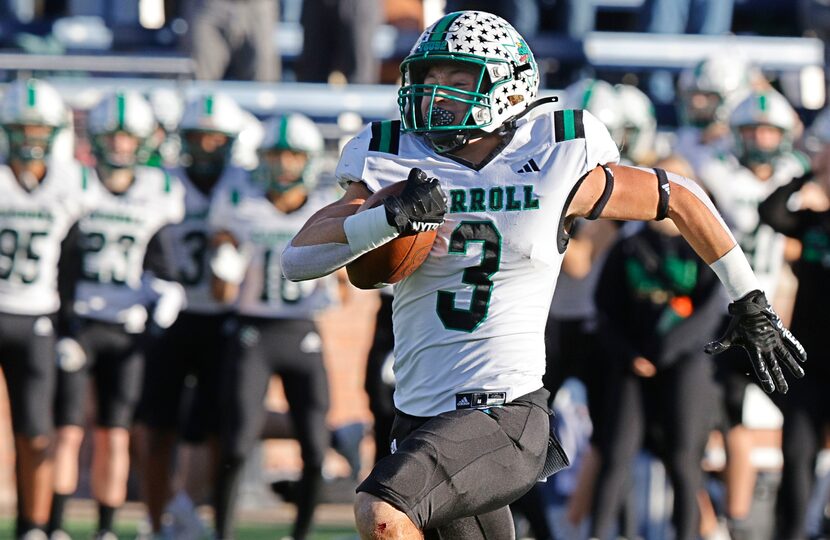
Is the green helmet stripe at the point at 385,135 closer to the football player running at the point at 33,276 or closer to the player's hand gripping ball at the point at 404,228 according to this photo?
the player's hand gripping ball at the point at 404,228

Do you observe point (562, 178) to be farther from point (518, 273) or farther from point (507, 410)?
point (507, 410)

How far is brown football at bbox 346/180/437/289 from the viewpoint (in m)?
4.04

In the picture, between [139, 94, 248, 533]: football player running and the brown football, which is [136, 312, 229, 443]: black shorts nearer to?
[139, 94, 248, 533]: football player running

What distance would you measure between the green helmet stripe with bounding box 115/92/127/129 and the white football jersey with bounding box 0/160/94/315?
50 centimetres

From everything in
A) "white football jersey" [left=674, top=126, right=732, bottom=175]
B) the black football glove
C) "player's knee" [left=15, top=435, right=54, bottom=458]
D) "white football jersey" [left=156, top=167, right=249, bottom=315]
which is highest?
the black football glove

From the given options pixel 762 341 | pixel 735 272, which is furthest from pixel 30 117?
pixel 762 341

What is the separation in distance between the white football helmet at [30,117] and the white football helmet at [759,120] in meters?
3.10

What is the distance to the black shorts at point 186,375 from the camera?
754cm

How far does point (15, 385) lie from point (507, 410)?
372 cm

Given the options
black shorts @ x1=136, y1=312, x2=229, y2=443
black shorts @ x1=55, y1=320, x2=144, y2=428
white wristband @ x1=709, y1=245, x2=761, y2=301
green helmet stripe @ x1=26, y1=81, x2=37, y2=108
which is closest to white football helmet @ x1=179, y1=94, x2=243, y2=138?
green helmet stripe @ x1=26, y1=81, x2=37, y2=108

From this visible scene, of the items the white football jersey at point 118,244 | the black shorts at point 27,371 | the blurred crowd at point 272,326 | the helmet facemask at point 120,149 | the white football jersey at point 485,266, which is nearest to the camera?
the white football jersey at point 485,266

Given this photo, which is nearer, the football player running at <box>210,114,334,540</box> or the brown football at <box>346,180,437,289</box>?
the brown football at <box>346,180,437,289</box>

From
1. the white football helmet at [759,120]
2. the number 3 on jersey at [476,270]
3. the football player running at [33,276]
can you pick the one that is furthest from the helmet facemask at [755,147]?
the number 3 on jersey at [476,270]

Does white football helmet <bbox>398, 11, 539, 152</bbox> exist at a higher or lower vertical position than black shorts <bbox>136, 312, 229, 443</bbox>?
higher
